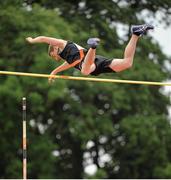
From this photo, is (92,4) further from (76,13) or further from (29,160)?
(29,160)

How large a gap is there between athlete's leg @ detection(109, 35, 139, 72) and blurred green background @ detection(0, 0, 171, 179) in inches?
355

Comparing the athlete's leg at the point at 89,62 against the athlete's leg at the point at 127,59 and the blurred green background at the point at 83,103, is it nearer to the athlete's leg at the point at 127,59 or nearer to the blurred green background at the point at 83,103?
the athlete's leg at the point at 127,59

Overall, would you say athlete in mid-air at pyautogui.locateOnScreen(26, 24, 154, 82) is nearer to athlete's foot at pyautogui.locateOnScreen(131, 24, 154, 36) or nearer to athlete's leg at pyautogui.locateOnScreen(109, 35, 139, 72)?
athlete's leg at pyautogui.locateOnScreen(109, 35, 139, 72)

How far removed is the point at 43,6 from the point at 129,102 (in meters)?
3.61

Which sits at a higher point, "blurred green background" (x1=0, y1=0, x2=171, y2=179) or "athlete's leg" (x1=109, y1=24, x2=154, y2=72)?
"athlete's leg" (x1=109, y1=24, x2=154, y2=72)

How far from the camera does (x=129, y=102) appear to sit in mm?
22219

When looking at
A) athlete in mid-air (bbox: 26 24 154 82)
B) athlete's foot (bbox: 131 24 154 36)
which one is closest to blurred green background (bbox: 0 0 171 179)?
athlete in mid-air (bbox: 26 24 154 82)

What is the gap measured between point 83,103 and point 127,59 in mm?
12209

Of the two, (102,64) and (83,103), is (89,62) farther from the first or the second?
(83,103)

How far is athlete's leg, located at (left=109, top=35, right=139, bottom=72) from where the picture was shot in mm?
9742

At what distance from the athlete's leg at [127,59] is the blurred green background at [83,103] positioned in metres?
9.02

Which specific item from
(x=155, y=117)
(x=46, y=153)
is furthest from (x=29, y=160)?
(x=155, y=117)

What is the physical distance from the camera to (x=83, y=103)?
869 inches

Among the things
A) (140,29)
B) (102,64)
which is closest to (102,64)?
(102,64)
